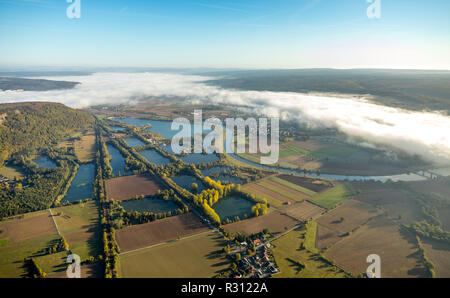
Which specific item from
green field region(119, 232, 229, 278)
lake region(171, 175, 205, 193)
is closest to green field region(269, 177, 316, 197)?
lake region(171, 175, 205, 193)

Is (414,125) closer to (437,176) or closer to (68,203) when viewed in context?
(437,176)

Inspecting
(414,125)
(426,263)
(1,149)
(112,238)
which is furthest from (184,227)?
(414,125)

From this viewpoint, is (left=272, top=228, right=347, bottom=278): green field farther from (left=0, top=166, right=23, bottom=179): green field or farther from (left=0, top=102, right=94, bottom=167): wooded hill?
(left=0, top=102, right=94, bottom=167): wooded hill

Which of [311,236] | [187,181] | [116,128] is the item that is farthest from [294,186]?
[116,128]

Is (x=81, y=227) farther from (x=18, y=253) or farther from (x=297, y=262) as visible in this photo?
(x=297, y=262)

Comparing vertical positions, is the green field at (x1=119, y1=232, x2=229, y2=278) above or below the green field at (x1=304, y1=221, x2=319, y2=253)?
below

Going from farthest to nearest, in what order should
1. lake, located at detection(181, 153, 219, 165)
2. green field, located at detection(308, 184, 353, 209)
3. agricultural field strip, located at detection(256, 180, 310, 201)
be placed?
lake, located at detection(181, 153, 219, 165), agricultural field strip, located at detection(256, 180, 310, 201), green field, located at detection(308, 184, 353, 209)

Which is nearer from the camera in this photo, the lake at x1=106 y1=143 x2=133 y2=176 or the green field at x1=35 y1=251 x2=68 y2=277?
the green field at x1=35 y1=251 x2=68 y2=277

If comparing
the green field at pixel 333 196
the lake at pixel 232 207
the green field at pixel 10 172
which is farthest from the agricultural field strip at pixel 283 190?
the green field at pixel 10 172
